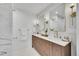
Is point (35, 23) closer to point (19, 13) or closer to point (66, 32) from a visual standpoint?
point (19, 13)

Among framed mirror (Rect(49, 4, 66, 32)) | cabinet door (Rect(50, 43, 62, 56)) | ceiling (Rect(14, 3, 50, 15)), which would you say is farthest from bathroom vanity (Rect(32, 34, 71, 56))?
ceiling (Rect(14, 3, 50, 15))

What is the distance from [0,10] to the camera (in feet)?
6.30

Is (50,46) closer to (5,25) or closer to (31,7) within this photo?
(31,7)

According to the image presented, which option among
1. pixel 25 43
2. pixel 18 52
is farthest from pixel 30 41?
pixel 18 52

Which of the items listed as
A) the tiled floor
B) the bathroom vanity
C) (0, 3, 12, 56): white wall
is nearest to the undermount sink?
(0, 3, 12, 56): white wall

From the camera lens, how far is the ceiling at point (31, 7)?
6.28 ft

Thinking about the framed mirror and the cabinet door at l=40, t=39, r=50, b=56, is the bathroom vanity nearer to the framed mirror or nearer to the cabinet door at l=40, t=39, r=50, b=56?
the cabinet door at l=40, t=39, r=50, b=56

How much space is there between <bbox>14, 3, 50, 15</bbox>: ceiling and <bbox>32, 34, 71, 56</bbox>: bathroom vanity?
41 cm

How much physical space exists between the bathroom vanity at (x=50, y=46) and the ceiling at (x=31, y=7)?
410 mm

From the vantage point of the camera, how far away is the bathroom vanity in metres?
1.83

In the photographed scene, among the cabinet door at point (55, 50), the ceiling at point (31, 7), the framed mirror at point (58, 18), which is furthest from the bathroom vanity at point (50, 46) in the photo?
the ceiling at point (31, 7)

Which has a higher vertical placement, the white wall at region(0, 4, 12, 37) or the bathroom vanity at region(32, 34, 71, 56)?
the white wall at region(0, 4, 12, 37)

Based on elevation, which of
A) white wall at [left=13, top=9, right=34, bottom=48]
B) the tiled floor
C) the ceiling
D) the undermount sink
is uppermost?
the ceiling

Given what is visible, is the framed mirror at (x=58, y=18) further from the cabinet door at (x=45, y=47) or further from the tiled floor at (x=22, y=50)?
the tiled floor at (x=22, y=50)
